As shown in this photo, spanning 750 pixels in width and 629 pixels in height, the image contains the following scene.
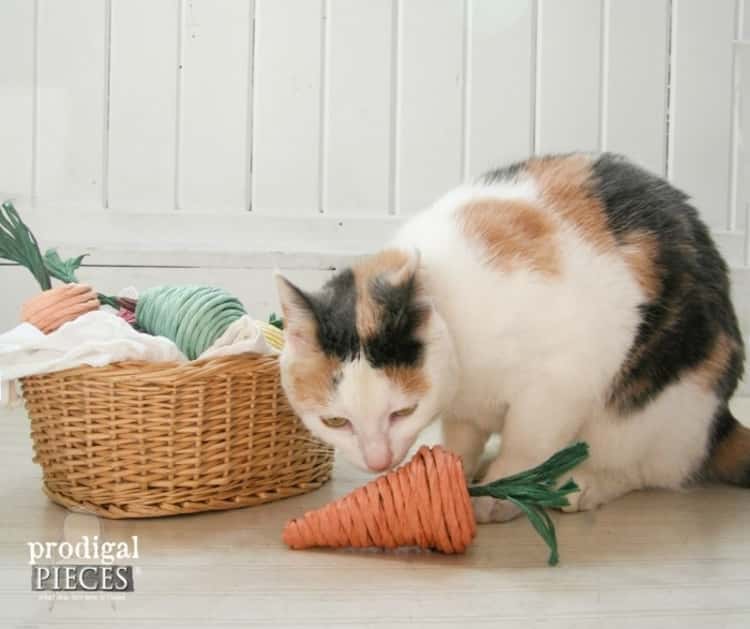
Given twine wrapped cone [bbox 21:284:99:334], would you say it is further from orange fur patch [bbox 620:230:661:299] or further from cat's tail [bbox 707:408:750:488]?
cat's tail [bbox 707:408:750:488]

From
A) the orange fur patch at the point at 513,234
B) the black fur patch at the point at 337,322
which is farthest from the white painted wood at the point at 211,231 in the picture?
the black fur patch at the point at 337,322

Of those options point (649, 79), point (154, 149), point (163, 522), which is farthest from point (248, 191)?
point (163, 522)

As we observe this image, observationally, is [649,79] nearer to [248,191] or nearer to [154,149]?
[248,191]

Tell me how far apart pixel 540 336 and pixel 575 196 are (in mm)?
258

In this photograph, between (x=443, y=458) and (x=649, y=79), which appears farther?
(x=649, y=79)

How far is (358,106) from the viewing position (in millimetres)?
2439

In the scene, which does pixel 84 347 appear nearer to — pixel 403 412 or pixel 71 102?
pixel 403 412

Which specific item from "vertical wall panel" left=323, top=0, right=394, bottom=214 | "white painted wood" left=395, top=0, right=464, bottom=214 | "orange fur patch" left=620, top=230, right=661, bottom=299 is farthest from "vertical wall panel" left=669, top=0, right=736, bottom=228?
"orange fur patch" left=620, top=230, right=661, bottom=299

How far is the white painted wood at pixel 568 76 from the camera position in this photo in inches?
97.6

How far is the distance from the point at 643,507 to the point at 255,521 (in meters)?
0.61

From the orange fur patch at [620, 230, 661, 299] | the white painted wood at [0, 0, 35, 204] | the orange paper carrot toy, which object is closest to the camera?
the orange paper carrot toy

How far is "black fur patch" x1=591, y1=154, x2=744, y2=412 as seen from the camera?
136 cm

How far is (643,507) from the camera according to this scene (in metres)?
1.41

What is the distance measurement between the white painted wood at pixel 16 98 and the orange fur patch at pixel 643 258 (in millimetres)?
1663
